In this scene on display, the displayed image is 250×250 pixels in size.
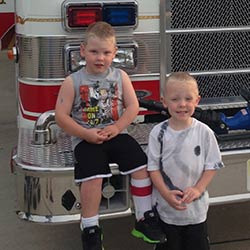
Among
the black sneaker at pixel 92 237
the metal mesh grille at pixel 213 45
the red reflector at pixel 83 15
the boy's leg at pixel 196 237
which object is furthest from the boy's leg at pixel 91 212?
the metal mesh grille at pixel 213 45

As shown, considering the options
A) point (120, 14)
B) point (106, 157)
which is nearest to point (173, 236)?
point (106, 157)

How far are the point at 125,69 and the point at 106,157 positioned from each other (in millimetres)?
668

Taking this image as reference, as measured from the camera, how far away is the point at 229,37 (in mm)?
3523

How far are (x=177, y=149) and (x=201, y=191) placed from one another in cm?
22

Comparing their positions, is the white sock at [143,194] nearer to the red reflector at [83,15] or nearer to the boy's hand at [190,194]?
the boy's hand at [190,194]

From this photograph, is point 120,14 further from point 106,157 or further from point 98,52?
point 106,157

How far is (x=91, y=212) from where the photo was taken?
275cm

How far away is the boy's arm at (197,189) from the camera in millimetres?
2557

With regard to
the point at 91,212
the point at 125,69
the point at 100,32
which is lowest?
the point at 91,212

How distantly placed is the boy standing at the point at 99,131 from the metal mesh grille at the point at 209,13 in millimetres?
719

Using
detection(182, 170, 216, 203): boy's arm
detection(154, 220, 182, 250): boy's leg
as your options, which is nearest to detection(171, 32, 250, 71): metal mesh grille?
detection(182, 170, 216, 203): boy's arm

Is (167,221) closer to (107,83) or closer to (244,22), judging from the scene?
(107,83)

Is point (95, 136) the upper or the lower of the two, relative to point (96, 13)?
lower

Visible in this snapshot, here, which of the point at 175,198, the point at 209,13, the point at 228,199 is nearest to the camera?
the point at 175,198
